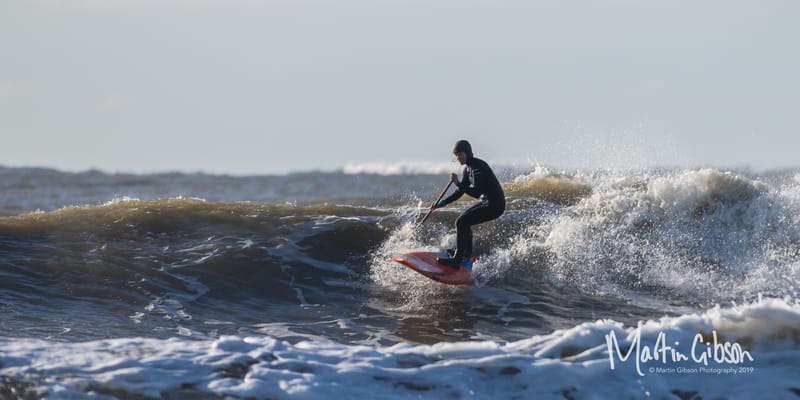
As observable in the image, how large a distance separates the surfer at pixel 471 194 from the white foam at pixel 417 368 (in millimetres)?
3218

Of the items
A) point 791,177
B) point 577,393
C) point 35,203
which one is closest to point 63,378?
point 577,393

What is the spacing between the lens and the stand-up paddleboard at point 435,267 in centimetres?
1205

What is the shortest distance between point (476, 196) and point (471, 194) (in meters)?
0.10

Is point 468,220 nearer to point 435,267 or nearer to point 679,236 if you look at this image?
point 435,267

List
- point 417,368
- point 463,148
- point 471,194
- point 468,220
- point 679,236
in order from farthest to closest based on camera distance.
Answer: point 679,236
point 468,220
point 471,194
point 463,148
point 417,368

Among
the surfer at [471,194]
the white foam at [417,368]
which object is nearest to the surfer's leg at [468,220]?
the surfer at [471,194]

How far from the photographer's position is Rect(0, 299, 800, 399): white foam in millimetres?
7891

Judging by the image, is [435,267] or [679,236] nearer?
[435,267]

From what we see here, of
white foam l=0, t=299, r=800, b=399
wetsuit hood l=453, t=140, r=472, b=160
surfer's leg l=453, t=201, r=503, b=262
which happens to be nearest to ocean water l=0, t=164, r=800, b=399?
white foam l=0, t=299, r=800, b=399

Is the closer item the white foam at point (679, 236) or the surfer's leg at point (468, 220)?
the surfer's leg at point (468, 220)

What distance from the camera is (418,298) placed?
12000 mm

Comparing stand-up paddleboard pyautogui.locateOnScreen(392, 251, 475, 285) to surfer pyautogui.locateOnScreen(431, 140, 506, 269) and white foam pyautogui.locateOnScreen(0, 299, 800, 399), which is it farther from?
white foam pyautogui.locateOnScreen(0, 299, 800, 399)

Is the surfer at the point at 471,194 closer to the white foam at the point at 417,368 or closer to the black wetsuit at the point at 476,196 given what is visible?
the black wetsuit at the point at 476,196

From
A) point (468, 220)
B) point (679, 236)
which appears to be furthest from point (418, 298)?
point (679, 236)
